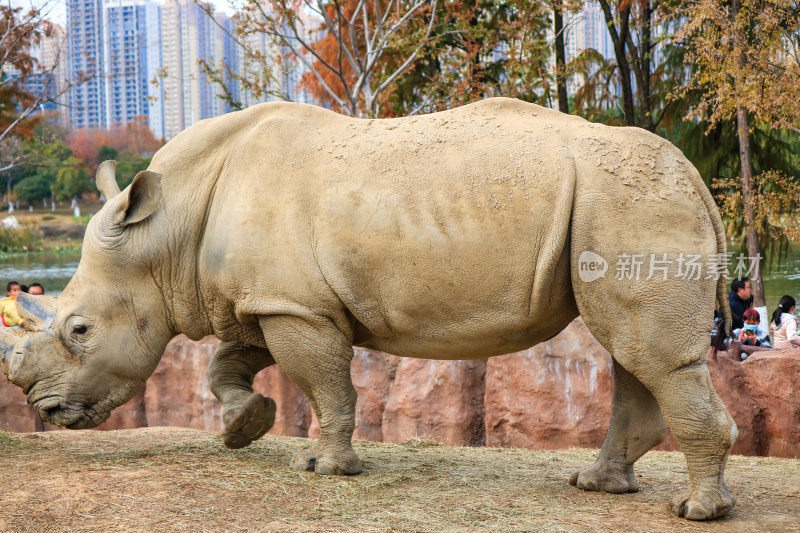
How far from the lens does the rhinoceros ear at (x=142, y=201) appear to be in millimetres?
5102

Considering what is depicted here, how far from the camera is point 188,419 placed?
26.8ft

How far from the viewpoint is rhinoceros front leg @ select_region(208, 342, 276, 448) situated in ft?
17.0

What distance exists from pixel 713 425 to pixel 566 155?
5.10 feet

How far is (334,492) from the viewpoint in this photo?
460cm

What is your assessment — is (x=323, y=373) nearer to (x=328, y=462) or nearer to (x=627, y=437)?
(x=328, y=462)

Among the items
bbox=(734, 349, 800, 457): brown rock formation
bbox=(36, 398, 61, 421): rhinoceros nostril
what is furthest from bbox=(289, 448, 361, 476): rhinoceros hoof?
bbox=(734, 349, 800, 457): brown rock formation

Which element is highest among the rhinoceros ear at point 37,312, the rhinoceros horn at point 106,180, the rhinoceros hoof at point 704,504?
the rhinoceros horn at point 106,180

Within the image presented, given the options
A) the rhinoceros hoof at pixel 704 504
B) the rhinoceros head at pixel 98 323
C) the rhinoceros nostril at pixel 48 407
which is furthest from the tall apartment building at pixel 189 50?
the rhinoceros hoof at pixel 704 504

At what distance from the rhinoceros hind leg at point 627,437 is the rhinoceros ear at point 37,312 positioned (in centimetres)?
335

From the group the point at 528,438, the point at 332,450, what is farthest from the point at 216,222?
the point at 528,438

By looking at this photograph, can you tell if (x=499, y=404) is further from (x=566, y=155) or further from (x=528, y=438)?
(x=566, y=155)

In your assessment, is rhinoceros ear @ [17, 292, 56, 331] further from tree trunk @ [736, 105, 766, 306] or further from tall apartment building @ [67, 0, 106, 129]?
tree trunk @ [736, 105, 766, 306]

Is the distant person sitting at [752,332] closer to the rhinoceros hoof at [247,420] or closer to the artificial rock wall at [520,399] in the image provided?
the artificial rock wall at [520,399]

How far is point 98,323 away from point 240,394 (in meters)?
0.99
